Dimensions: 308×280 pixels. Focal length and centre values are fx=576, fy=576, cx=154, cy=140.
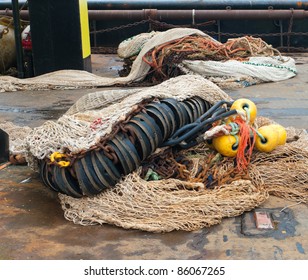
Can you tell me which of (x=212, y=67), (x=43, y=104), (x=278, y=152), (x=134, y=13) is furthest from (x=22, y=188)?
(x=134, y=13)

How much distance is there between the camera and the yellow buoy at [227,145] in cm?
395

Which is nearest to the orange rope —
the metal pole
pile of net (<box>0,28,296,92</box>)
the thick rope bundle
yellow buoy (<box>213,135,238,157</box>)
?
yellow buoy (<box>213,135,238,157</box>)

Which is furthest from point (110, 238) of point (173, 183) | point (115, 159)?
point (173, 183)

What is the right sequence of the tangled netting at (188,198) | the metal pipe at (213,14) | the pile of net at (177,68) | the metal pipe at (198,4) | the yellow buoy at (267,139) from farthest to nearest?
the metal pipe at (198,4), the metal pipe at (213,14), the pile of net at (177,68), the yellow buoy at (267,139), the tangled netting at (188,198)

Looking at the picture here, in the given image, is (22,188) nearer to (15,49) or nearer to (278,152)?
(278,152)

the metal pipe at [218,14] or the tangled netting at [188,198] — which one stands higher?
the metal pipe at [218,14]

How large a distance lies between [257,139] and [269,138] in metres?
0.09

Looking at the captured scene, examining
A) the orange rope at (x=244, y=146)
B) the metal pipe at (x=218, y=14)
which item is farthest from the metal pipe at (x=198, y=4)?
the orange rope at (x=244, y=146)

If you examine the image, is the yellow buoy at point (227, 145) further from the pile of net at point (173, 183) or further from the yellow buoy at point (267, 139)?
the yellow buoy at point (267, 139)

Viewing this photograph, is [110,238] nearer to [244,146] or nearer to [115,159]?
[115,159]

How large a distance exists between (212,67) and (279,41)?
12.6 ft

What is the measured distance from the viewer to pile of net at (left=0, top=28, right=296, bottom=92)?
785 cm

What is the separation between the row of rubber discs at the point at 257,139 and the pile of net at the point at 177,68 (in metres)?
3.38

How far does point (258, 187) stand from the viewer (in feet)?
12.5
